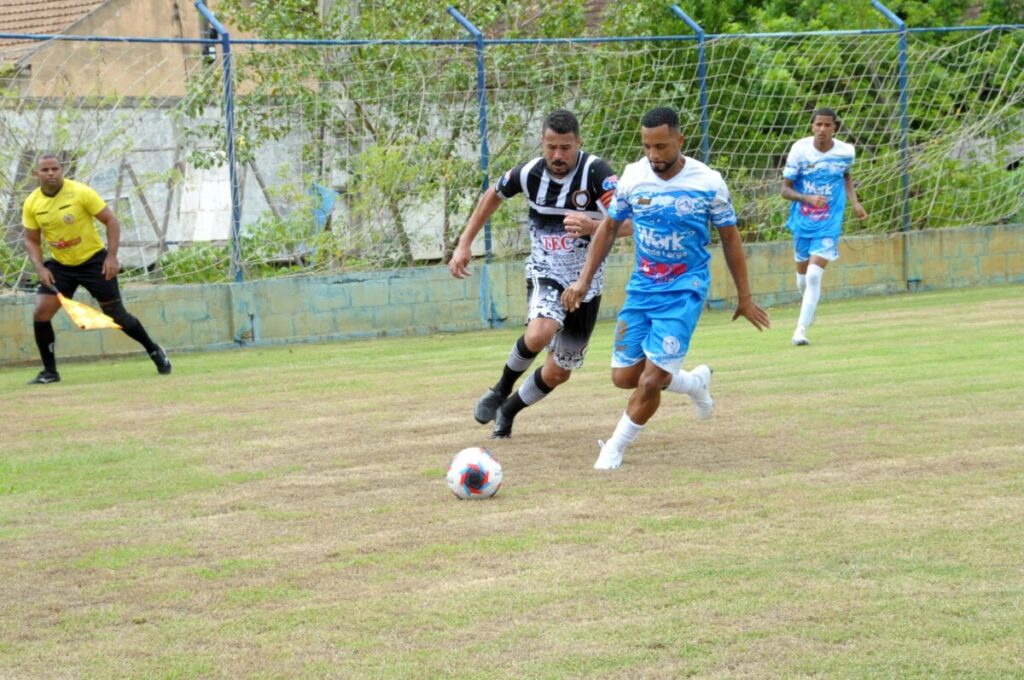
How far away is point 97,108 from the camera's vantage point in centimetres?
1548

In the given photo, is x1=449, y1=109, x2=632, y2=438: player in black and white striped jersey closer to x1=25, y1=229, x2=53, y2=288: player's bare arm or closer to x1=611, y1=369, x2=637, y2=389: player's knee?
x1=611, y1=369, x2=637, y2=389: player's knee

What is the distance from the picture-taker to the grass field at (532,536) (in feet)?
15.4

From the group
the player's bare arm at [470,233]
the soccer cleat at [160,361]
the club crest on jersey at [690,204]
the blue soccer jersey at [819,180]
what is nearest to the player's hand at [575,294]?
the club crest on jersey at [690,204]

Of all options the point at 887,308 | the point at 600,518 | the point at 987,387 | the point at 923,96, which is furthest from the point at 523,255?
the point at 600,518

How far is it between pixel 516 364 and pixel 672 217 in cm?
163

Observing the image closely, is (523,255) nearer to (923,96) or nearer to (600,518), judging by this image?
(923,96)

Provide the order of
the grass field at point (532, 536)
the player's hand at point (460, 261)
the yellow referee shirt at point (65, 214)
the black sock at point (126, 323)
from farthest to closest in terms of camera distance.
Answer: the black sock at point (126, 323)
the yellow referee shirt at point (65, 214)
the player's hand at point (460, 261)
the grass field at point (532, 536)

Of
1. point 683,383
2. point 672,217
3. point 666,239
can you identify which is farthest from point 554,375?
point 672,217

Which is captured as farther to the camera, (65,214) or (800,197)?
(800,197)

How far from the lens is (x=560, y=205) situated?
894 centimetres

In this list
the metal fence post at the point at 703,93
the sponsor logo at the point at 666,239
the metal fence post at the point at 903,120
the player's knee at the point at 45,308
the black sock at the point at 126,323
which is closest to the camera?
the sponsor logo at the point at 666,239

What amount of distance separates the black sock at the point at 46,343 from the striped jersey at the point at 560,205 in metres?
5.93

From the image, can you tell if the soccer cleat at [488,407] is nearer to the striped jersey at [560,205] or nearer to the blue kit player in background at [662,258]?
the striped jersey at [560,205]

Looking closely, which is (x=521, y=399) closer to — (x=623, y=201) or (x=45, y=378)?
(x=623, y=201)
